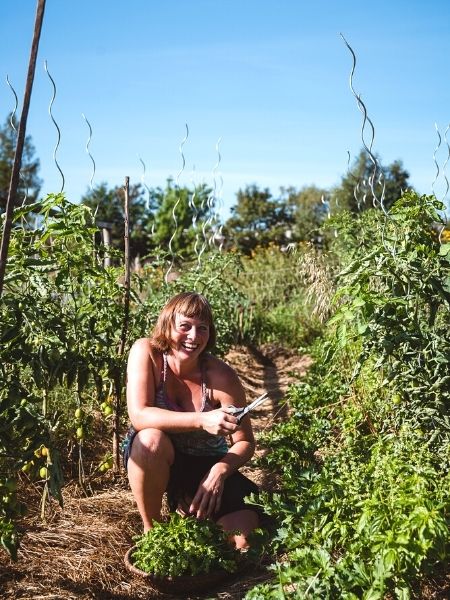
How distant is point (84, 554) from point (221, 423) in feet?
2.74

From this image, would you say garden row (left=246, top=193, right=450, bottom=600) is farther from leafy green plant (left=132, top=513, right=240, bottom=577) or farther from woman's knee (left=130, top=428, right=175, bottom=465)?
woman's knee (left=130, top=428, right=175, bottom=465)

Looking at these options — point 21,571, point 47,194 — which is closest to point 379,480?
point 21,571

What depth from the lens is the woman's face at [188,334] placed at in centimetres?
283

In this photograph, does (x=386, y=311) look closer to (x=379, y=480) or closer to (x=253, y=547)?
(x=379, y=480)

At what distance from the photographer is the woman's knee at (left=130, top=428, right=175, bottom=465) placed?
8.60 feet

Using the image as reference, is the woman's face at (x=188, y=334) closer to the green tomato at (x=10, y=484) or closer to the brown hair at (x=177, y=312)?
the brown hair at (x=177, y=312)

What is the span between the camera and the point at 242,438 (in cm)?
286

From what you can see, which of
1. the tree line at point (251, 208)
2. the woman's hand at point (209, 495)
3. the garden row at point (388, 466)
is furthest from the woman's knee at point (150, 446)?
the tree line at point (251, 208)

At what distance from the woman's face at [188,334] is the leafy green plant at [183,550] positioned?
2.27 ft

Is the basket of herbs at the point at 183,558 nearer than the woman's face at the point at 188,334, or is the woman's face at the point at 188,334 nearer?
the basket of herbs at the point at 183,558

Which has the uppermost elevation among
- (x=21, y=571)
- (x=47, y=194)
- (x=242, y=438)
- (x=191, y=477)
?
(x=47, y=194)

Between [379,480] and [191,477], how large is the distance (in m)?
0.83

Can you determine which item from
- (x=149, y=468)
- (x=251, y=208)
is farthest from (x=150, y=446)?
(x=251, y=208)

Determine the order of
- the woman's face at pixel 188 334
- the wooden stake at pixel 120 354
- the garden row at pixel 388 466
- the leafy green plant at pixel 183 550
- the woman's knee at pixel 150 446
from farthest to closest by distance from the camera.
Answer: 1. the wooden stake at pixel 120 354
2. the woman's face at pixel 188 334
3. the woman's knee at pixel 150 446
4. the leafy green plant at pixel 183 550
5. the garden row at pixel 388 466
